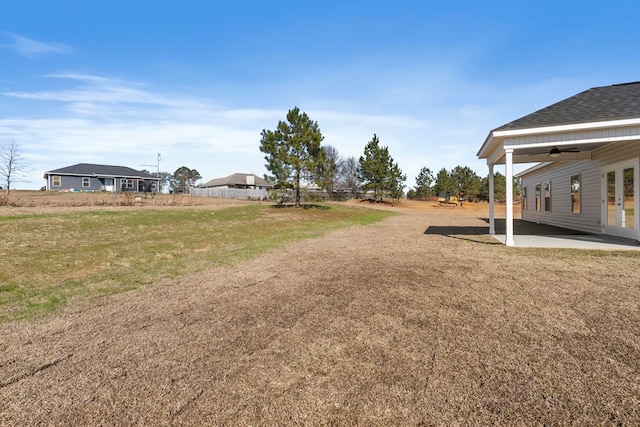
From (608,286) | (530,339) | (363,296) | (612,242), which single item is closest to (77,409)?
(363,296)

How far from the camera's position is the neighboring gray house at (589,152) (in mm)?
8359

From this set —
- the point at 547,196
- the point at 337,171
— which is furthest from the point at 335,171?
the point at 547,196

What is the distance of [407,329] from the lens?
3.62 metres

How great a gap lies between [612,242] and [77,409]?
12562 millimetres

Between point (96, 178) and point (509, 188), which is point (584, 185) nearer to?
point (509, 188)

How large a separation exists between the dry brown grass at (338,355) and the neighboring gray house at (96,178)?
3888 cm

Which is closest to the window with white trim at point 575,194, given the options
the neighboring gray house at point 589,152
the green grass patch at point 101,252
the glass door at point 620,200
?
the neighboring gray house at point 589,152

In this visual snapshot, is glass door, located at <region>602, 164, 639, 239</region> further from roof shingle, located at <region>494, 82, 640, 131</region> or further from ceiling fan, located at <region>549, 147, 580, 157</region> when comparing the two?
roof shingle, located at <region>494, 82, 640, 131</region>

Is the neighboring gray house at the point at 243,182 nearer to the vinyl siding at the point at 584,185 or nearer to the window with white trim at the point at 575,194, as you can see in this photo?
the vinyl siding at the point at 584,185

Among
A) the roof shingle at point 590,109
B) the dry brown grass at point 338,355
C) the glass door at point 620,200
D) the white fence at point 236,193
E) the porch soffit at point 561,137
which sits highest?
the roof shingle at point 590,109

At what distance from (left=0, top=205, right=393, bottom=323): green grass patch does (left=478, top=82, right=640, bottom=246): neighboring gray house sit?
773cm

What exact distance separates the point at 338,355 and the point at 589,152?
13948 mm

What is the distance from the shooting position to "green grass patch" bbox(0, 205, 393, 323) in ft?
17.1

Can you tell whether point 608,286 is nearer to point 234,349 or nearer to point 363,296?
point 363,296
